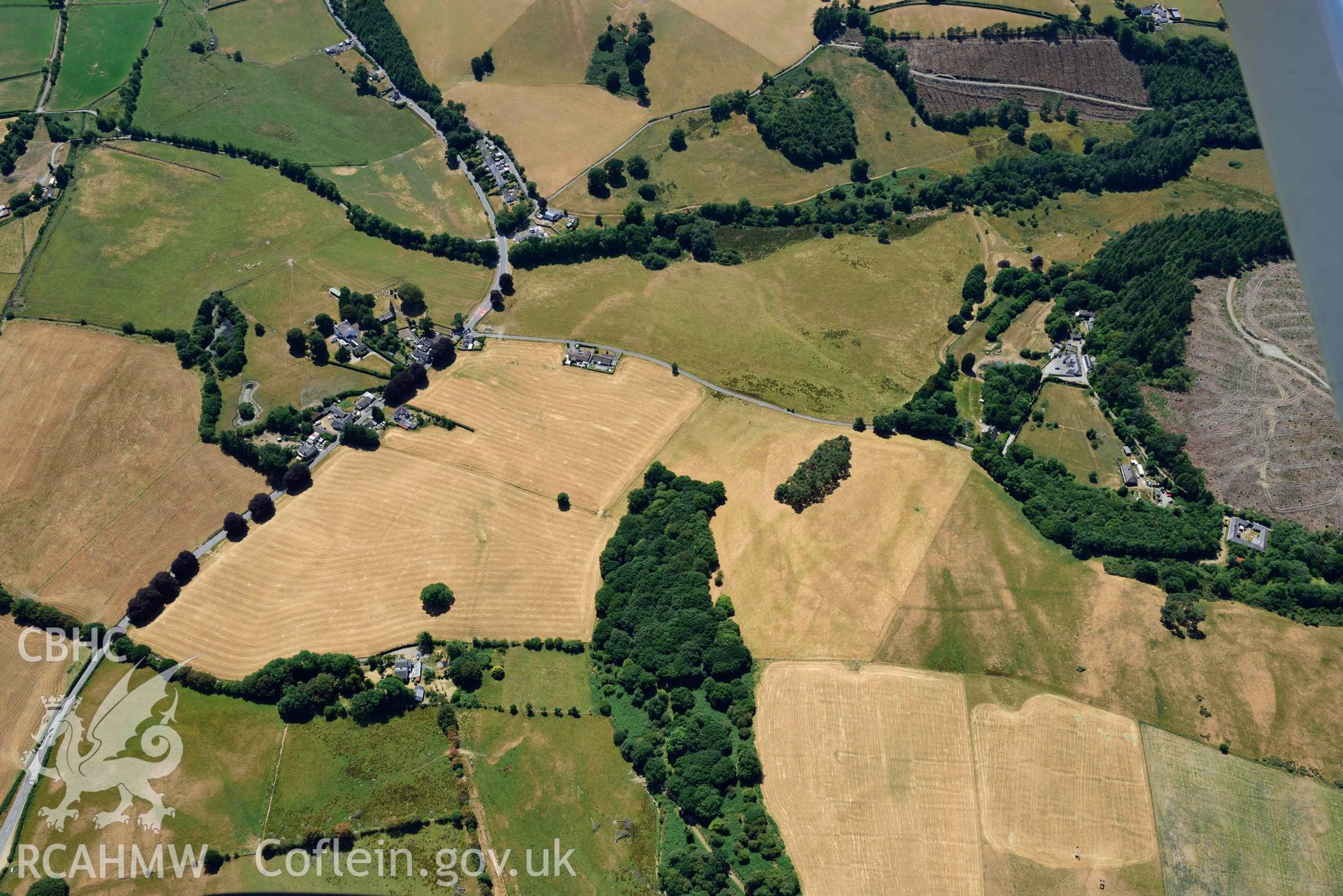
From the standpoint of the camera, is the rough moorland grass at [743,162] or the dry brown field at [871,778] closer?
the dry brown field at [871,778]

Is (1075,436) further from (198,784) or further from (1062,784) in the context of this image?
(198,784)

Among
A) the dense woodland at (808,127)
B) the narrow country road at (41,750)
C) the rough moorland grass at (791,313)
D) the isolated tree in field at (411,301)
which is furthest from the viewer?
the dense woodland at (808,127)

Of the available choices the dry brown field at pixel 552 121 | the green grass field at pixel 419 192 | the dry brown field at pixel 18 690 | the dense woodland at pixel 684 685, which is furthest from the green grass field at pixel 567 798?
the dry brown field at pixel 552 121

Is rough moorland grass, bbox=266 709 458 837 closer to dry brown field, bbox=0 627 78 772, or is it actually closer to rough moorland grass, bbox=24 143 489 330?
dry brown field, bbox=0 627 78 772

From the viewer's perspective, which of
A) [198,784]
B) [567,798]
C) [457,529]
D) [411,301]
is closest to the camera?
[198,784]

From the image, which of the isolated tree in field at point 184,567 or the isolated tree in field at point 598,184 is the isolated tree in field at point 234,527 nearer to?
the isolated tree in field at point 184,567

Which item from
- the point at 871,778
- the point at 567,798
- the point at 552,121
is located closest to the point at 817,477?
the point at 871,778

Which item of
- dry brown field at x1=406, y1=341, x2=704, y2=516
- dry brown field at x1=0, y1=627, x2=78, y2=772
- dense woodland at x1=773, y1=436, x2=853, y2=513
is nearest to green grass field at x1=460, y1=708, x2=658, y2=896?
dry brown field at x1=406, y1=341, x2=704, y2=516
